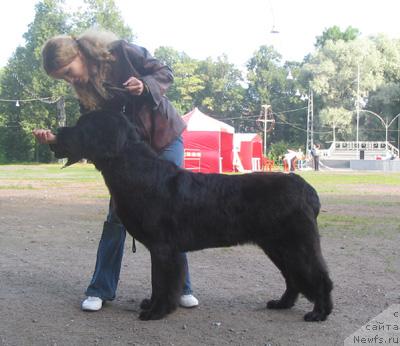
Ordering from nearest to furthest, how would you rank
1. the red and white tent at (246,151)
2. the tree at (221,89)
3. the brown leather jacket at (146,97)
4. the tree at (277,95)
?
the brown leather jacket at (146,97) < the red and white tent at (246,151) < the tree at (277,95) < the tree at (221,89)

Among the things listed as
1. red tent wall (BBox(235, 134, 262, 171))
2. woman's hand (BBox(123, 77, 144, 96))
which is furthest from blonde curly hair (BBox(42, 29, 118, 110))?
red tent wall (BBox(235, 134, 262, 171))

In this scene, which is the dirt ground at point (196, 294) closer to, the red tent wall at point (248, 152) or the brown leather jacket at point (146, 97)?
the brown leather jacket at point (146, 97)

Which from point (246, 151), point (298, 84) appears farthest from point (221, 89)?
point (246, 151)

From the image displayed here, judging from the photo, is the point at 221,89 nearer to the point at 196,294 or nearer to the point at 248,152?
the point at 248,152

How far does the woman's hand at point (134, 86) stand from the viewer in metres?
4.04

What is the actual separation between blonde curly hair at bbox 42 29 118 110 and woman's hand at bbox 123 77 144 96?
25 centimetres

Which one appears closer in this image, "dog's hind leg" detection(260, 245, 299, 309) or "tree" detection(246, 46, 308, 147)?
"dog's hind leg" detection(260, 245, 299, 309)

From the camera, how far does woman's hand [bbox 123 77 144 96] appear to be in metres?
4.04

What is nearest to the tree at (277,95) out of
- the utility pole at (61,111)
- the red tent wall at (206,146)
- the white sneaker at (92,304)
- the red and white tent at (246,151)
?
the utility pole at (61,111)

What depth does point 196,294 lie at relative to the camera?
16.0ft

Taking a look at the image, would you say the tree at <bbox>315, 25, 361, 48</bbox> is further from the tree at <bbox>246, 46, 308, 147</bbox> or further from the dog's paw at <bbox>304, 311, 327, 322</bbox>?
the dog's paw at <bbox>304, 311, 327, 322</bbox>

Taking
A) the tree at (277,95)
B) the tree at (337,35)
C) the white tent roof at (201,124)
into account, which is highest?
the tree at (337,35)

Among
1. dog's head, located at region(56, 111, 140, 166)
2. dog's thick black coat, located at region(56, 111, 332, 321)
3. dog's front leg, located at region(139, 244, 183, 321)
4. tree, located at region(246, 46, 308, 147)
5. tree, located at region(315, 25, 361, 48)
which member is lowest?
dog's front leg, located at region(139, 244, 183, 321)

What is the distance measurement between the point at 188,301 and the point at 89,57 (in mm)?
2207
